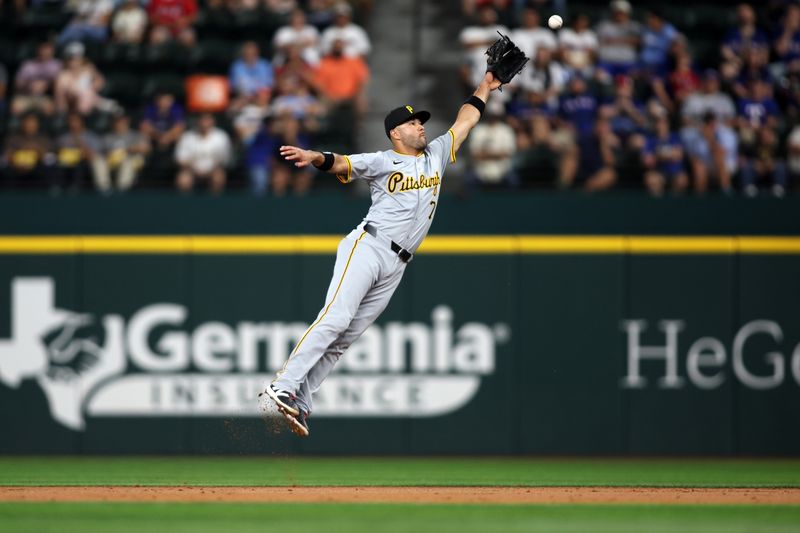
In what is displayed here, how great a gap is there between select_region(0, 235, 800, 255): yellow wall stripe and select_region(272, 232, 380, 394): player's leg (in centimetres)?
392

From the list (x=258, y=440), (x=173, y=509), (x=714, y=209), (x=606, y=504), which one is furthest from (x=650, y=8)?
(x=173, y=509)

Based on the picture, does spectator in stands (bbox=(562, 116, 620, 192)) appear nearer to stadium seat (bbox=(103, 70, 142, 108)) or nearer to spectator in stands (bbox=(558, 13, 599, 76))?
spectator in stands (bbox=(558, 13, 599, 76))

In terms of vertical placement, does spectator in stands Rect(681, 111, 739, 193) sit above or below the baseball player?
above

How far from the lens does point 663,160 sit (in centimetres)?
1290

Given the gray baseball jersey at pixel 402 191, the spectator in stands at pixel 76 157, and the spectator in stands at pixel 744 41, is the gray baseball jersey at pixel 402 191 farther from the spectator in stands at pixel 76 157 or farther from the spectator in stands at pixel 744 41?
the spectator in stands at pixel 744 41

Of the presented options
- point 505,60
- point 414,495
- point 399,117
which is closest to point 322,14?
point 505,60

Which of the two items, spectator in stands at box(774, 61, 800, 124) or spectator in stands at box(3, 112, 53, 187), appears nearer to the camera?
spectator in stands at box(3, 112, 53, 187)

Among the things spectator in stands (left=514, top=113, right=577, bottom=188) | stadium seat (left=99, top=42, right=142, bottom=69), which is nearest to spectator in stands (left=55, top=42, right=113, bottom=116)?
stadium seat (left=99, top=42, right=142, bottom=69)

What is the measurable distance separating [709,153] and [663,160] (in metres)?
0.45

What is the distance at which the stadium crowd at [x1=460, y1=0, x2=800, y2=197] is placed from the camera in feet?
42.2

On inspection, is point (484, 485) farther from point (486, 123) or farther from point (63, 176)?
point (63, 176)

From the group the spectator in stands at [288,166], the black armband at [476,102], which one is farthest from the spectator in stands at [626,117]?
the black armband at [476,102]

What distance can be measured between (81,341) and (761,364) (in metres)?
6.73

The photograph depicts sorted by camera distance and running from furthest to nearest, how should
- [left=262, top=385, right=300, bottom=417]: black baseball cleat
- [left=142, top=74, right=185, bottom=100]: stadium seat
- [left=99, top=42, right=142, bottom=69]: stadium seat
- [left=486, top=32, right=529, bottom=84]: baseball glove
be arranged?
[left=99, top=42, right=142, bottom=69]: stadium seat → [left=142, top=74, right=185, bottom=100]: stadium seat → [left=486, top=32, right=529, bottom=84]: baseball glove → [left=262, top=385, right=300, bottom=417]: black baseball cleat
